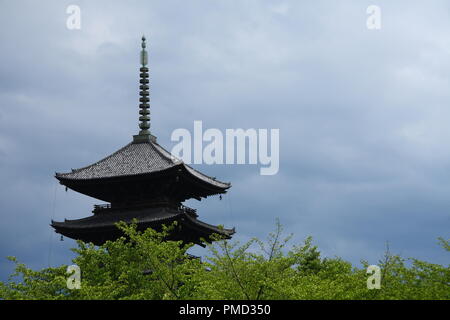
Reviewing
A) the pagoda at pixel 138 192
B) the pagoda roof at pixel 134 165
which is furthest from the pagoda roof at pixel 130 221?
the pagoda roof at pixel 134 165

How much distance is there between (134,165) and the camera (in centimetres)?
4228

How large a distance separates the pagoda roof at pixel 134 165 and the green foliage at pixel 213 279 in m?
9.43

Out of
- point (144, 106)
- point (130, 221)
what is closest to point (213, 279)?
point (130, 221)

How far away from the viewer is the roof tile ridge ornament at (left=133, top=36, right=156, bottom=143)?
4572 centimetres

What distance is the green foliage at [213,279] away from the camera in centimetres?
2667

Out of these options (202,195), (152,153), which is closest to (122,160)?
(152,153)

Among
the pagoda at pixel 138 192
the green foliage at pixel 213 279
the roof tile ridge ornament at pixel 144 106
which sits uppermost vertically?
the roof tile ridge ornament at pixel 144 106

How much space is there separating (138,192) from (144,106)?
6837 millimetres

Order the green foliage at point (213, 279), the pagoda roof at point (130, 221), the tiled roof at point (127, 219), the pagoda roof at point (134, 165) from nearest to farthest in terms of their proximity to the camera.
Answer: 1. the green foliage at point (213, 279)
2. the tiled roof at point (127, 219)
3. the pagoda roof at point (130, 221)
4. the pagoda roof at point (134, 165)

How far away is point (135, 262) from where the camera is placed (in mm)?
31438

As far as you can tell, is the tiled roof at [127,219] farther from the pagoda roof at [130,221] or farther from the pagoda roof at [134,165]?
the pagoda roof at [134,165]
